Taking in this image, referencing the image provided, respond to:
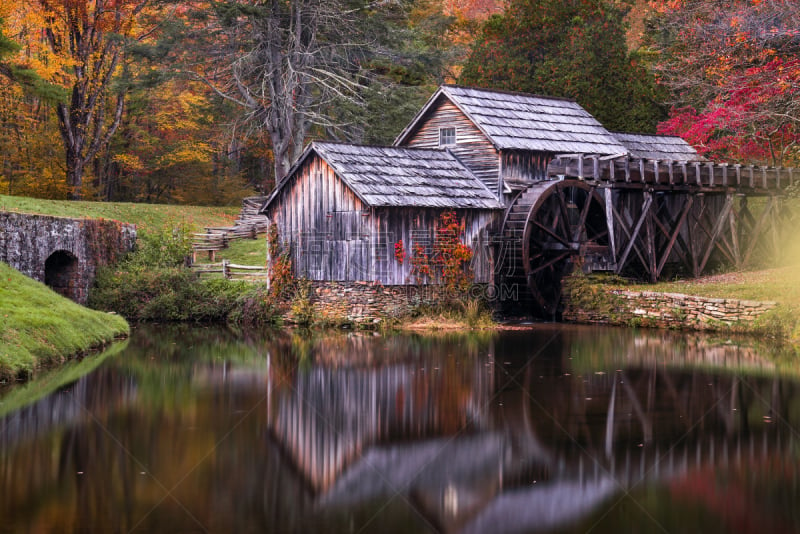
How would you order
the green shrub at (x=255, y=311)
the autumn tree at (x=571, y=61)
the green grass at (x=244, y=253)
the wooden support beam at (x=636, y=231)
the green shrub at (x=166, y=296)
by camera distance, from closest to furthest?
the green shrub at (x=255, y=311), the green shrub at (x=166, y=296), the wooden support beam at (x=636, y=231), the green grass at (x=244, y=253), the autumn tree at (x=571, y=61)

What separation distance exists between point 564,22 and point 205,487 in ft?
102

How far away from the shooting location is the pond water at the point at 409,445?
8.15m

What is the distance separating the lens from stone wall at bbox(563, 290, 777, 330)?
22.1 meters

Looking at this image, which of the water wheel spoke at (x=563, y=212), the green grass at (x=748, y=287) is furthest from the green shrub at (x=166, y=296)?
the green grass at (x=748, y=287)

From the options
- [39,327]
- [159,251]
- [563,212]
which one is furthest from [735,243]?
[39,327]

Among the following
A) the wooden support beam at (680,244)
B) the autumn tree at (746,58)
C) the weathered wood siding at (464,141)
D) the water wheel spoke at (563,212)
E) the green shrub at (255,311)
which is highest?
the autumn tree at (746,58)

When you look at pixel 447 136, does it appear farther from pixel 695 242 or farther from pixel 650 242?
pixel 695 242

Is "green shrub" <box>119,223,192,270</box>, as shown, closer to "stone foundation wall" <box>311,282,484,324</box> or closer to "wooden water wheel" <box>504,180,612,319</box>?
"stone foundation wall" <box>311,282,484,324</box>

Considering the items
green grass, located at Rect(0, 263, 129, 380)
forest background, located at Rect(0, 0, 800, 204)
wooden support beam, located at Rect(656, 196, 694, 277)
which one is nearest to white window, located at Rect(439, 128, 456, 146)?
wooden support beam, located at Rect(656, 196, 694, 277)

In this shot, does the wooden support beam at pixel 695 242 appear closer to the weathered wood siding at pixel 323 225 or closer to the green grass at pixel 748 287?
the green grass at pixel 748 287

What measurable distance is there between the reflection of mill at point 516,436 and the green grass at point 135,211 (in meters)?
19.6

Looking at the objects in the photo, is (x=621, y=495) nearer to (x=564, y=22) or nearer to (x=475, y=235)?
(x=475, y=235)

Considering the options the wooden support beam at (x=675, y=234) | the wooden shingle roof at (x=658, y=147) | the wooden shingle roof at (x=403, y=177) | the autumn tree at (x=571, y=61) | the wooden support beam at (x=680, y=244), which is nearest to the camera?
the wooden shingle roof at (x=403, y=177)

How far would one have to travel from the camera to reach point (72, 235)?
88.9ft
